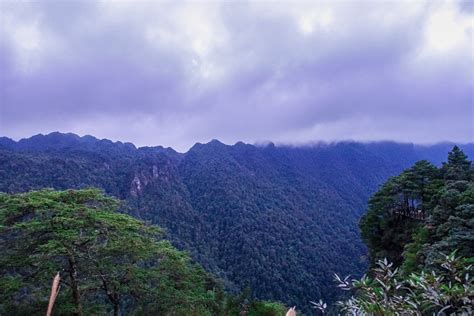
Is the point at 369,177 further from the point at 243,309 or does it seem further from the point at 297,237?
the point at 243,309

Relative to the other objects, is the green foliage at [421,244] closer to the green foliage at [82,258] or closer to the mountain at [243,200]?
the mountain at [243,200]

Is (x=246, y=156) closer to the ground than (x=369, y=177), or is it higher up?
higher up

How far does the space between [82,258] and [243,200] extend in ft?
193

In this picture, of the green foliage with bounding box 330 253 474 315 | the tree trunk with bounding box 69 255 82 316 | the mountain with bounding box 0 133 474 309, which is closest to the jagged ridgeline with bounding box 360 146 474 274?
the mountain with bounding box 0 133 474 309

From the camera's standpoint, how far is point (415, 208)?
19.1m


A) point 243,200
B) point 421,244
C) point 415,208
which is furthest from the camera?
point 243,200

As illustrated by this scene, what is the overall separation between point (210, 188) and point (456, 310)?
226ft

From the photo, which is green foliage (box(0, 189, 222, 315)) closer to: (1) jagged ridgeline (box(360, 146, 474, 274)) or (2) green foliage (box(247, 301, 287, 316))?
(2) green foliage (box(247, 301, 287, 316))

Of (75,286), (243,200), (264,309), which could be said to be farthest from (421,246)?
(243,200)

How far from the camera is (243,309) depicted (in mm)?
11219

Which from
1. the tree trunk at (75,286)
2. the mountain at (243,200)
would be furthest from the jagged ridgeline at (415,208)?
the tree trunk at (75,286)

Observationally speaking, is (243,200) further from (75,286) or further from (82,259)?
(75,286)

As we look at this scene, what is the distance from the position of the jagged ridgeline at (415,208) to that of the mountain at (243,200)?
3594 mm

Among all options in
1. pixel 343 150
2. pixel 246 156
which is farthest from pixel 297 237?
pixel 343 150
